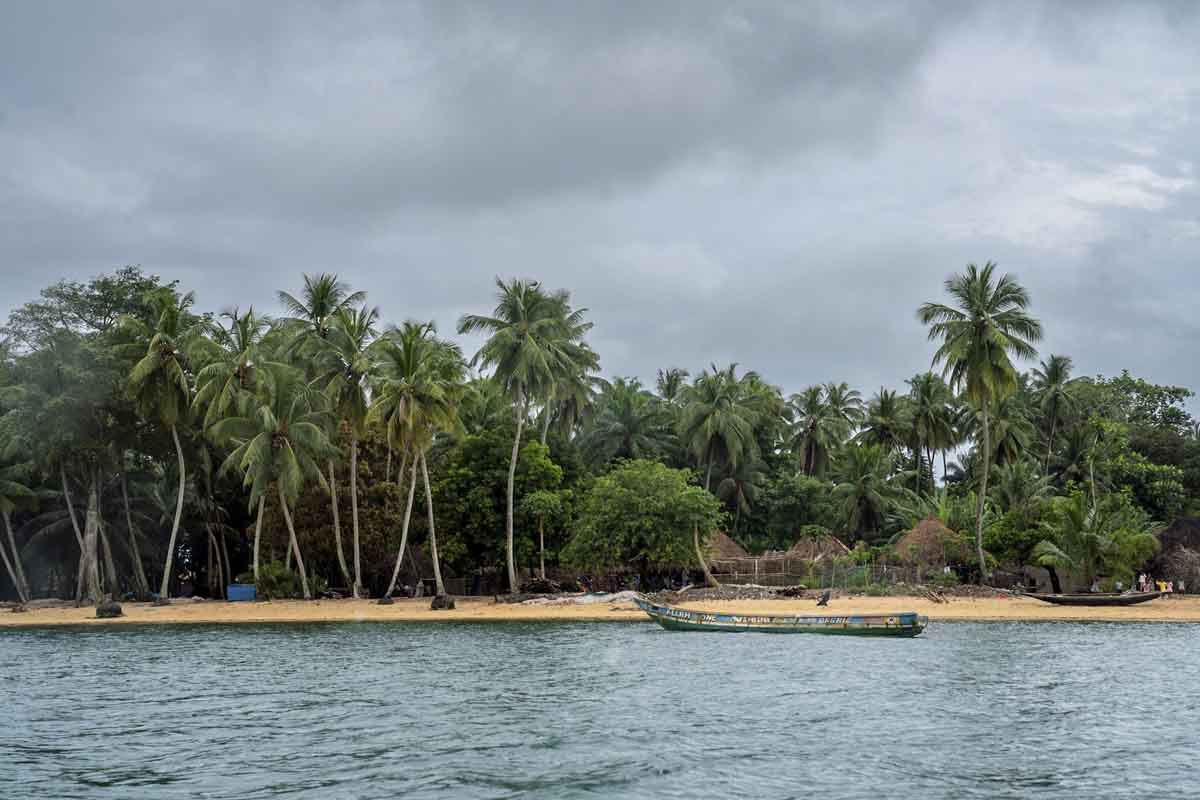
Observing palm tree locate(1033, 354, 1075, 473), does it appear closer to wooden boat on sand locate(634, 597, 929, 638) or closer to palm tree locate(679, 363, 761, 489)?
palm tree locate(679, 363, 761, 489)

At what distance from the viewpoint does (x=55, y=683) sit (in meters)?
27.7

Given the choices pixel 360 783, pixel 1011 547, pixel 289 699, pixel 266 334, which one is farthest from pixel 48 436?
pixel 1011 547

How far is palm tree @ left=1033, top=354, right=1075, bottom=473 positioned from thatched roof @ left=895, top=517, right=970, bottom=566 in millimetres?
21209

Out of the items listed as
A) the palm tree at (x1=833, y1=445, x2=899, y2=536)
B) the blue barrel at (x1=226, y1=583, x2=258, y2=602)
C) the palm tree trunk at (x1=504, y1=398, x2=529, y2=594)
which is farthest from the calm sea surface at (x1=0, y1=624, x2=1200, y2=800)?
the palm tree at (x1=833, y1=445, x2=899, y2=536)

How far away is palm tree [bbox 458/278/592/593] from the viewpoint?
5406 centimetres

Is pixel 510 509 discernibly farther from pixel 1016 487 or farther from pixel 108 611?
pixel 1016 487

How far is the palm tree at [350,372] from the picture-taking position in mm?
51938

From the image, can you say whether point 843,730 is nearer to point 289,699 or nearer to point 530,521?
point 289,699

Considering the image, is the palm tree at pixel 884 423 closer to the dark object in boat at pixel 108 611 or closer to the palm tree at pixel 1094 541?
the palm tree at pixel 1094 541

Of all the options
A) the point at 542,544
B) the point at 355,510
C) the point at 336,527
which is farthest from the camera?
the point at 542,544

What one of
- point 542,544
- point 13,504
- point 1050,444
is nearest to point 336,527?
point 542,544

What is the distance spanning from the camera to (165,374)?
49.8m

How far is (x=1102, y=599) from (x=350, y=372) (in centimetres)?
3473

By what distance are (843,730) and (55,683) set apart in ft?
64.7
